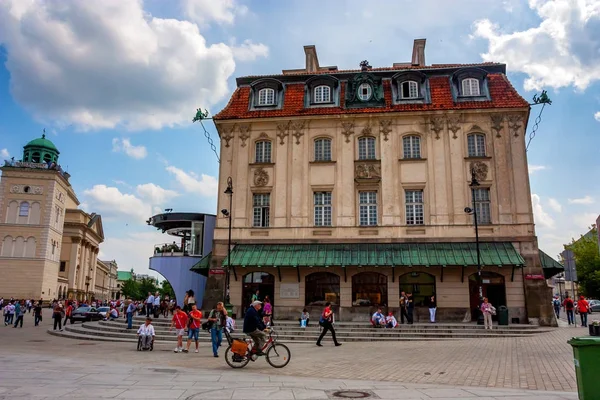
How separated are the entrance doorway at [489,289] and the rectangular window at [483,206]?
3164mm

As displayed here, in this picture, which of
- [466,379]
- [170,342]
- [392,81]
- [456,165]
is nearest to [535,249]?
[456,165]

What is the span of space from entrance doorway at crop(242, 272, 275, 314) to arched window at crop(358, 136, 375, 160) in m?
9.63

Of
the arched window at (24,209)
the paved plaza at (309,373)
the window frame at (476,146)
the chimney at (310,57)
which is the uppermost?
the chimney at (310,57)

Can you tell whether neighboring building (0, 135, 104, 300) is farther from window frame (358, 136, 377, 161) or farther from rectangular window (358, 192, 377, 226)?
window frame (358, 136, 377, 161)

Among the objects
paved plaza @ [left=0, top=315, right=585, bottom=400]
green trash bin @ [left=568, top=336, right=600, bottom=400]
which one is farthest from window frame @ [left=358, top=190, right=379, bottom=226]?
green trash bin @ [left=568, top=336, right=600, bottom=400]

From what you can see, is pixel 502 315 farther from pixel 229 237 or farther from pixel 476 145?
pixel 229 237

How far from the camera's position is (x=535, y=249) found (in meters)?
27.4

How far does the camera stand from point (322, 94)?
32219mm

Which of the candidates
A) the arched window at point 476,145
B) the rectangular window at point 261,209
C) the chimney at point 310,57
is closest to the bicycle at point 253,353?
the rectangular window at point 261,209

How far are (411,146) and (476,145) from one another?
13.1 feet

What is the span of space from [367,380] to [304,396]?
2830mm

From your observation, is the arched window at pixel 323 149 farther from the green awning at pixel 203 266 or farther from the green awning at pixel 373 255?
the green awning at pixel 203 266

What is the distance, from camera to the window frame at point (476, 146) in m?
29.6

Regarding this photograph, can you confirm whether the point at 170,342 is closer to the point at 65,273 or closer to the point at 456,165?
the point at 456,165
